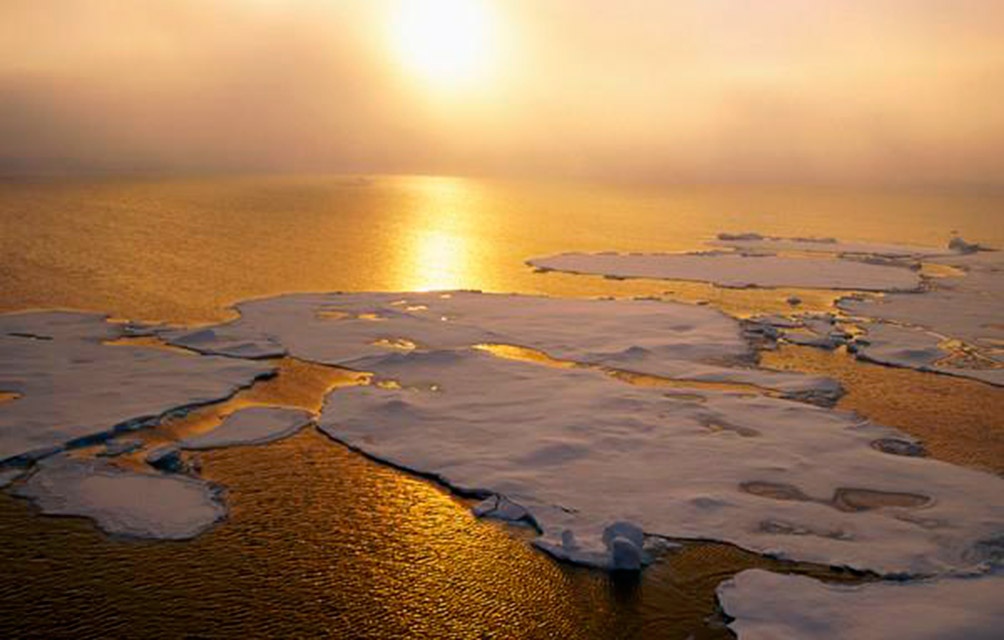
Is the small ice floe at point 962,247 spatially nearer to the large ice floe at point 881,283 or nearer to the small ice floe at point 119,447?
the large ice floe at point 881,283

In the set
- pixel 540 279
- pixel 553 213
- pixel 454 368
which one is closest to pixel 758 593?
pixel 454 368

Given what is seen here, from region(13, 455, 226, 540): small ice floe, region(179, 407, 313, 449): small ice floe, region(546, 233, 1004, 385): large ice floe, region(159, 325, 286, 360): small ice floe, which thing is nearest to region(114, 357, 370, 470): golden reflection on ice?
region(179, 407, 313, 449): small ice floe

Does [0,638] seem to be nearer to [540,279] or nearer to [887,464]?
[887,464]

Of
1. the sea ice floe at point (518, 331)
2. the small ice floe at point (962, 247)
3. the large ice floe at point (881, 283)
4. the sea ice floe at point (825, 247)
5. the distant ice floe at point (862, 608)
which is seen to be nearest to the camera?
the distant ice floe at point (862, 608)

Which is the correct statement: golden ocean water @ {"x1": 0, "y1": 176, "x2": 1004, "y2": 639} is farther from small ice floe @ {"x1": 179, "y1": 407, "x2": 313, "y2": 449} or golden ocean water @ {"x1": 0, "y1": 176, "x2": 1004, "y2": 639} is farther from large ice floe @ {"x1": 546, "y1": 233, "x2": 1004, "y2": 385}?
large ice floe @ {"x1": 546, "y1": 233, "x2": 1004, "y2": 385}

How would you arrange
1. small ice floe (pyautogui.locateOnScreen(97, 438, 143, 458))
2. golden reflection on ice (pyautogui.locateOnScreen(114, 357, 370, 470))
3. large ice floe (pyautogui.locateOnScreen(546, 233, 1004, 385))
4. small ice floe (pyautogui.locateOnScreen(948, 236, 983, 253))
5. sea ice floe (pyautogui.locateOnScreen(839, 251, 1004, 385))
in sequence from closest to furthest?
small ice floe (pyautogui.locateOnScreen(97, 438, 143, 458))
golden reflection on ice (pyautogui.locateOnScreen(114, 357, 370, 470))
sea ice floe (pyautogui.locateOnScreen(839, 251, 1004, 385))
large ice floe (pyautogui.locateOnScreen(546, 233, 1004, 385))
small ice floe (pyautogui.locateOnScreen(948, 236, 983, 253))

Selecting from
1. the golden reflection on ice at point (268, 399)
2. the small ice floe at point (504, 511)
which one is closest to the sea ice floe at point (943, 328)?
the small ice floe at point (504, 511)
